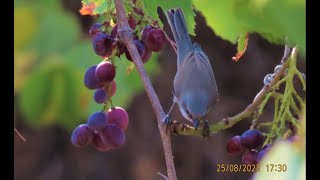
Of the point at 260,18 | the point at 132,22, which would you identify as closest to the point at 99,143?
the point at 132,22

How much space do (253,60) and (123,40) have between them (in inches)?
7.4

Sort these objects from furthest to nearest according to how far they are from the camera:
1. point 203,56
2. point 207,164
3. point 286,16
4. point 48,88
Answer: point 207,164 → point 203,56 → point 48,88 → point 286,16

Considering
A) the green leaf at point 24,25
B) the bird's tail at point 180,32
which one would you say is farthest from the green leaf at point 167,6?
the green leaf at point 24,25

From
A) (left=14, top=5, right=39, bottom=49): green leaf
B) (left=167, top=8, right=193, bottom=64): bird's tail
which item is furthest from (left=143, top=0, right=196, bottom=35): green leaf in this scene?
(left=14, top=5, right=39, bottom=49): green leaf

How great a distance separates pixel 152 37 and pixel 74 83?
83mm

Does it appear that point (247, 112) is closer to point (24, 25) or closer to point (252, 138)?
point (252, 138)

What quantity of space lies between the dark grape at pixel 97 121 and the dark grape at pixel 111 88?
0.8 inches

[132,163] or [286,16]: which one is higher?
[286,16]

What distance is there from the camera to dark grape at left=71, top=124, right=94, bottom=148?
0.49 metres

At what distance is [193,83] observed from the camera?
0.59 metres

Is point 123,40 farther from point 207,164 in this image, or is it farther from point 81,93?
point 207,164

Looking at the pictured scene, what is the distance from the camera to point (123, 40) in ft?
1.46

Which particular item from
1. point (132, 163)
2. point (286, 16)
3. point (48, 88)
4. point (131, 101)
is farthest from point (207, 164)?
point (286, 16)

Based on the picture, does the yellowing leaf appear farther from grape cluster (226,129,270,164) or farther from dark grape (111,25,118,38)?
grape cluster (226,129,270,164)
